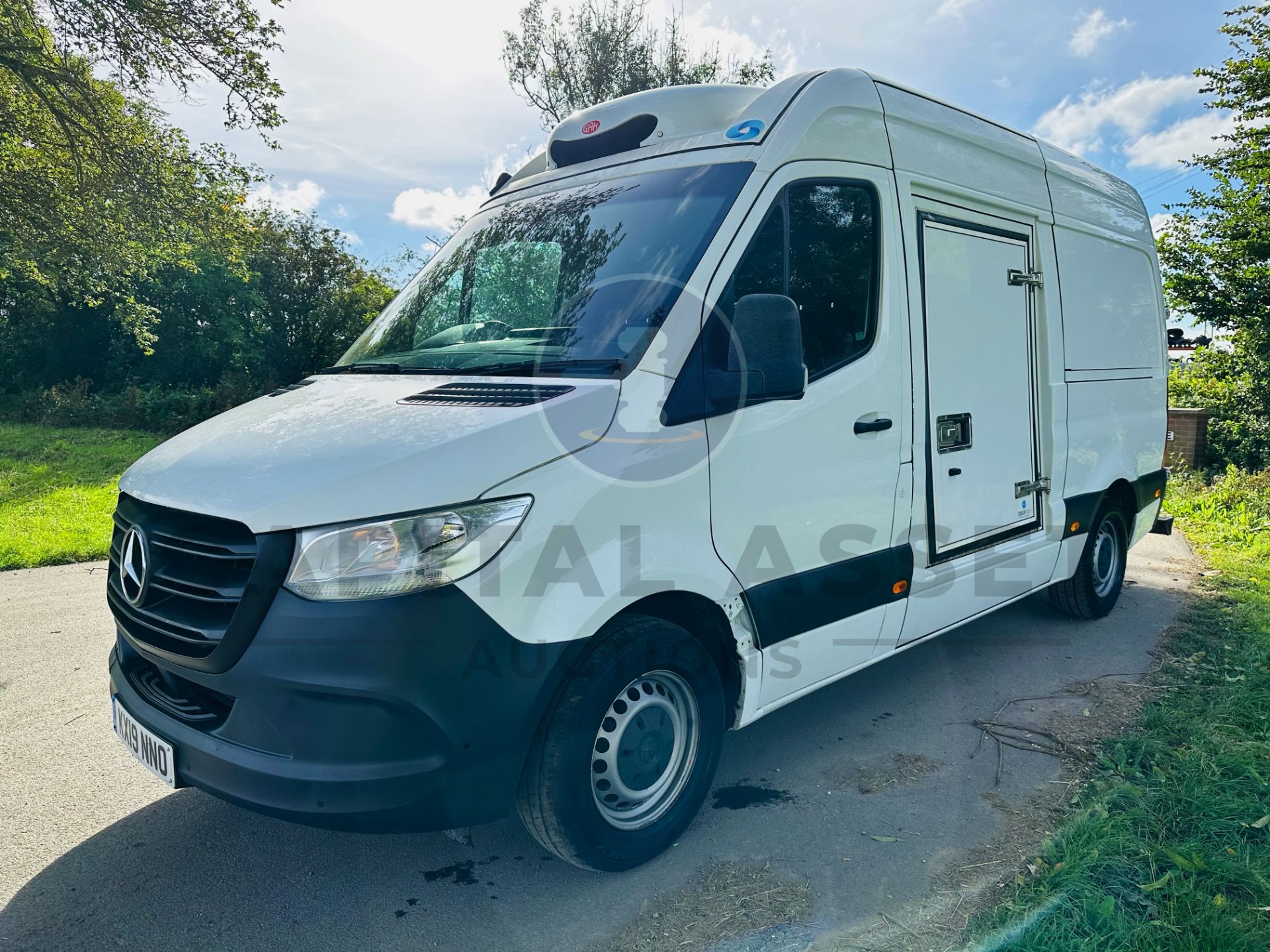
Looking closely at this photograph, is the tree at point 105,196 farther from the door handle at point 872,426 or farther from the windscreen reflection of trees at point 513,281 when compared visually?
the door handle at point 872,426

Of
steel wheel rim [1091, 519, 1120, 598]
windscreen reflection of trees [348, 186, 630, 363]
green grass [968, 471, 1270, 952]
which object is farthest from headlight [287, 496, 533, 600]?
steel wheel rim [1091, 519, 1120, 598]

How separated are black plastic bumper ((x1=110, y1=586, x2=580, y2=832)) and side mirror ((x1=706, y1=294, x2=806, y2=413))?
108 cm

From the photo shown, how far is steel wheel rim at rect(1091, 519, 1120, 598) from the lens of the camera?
19.1ft

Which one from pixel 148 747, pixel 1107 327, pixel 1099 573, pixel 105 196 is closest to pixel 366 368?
pixel 148 747

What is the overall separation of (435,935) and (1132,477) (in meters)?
5.29

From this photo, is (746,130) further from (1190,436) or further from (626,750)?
(1190,436)

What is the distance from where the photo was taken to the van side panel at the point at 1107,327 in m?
5.18

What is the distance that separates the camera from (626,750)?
117 inches

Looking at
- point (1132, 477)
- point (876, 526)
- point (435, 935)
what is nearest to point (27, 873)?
point (435, 935)

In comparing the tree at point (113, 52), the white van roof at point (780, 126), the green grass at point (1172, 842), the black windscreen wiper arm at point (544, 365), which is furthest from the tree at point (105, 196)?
the green grass at point (1172, 842)

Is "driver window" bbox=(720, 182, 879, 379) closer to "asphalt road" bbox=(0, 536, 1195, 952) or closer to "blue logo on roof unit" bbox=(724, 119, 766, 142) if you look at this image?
"blue logo on roof unit" bbox=(724, 119, 766, 142)

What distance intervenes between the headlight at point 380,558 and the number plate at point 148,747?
0.76 meters

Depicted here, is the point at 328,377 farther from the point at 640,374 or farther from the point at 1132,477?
the point at 1132,477

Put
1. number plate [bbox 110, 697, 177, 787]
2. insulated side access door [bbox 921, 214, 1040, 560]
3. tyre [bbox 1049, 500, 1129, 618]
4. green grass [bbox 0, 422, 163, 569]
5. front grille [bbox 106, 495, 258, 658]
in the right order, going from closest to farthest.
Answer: front grille [bbox 106, 495, 258, 658]
number plate [bbox 110, 697, 177, 787]
insulated side access door [bbox 921, 214, 1040, 560]
tyre [bbox 1049, 500, 1129, 618]
green grass [bbox 0, 422, 163, 569]
